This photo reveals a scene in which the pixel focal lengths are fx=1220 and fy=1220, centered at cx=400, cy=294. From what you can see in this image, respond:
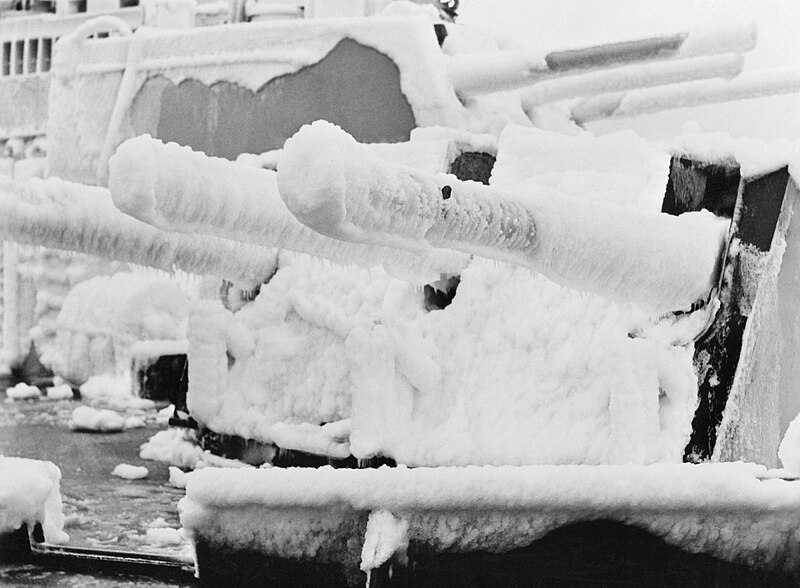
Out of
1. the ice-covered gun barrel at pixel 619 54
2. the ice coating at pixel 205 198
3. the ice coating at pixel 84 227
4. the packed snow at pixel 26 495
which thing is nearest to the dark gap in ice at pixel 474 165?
the ice-covered gun barrel at pixel 619 54

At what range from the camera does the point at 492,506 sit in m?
2.11

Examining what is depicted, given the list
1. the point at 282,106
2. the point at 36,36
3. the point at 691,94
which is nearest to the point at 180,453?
the point at 282,106

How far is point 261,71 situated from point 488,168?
9.13 feet

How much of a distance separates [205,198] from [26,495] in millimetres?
773

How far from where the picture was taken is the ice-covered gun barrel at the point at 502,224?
2289 mm

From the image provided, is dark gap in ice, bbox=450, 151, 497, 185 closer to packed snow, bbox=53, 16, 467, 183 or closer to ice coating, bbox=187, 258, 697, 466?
ice coating, bbox=187, 258, 697, 466

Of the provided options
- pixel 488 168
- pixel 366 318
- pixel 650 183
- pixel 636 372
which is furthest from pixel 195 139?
pixel 636 372

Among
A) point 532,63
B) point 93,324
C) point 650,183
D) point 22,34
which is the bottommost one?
point 93,324

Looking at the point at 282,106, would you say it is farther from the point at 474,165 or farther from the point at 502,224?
the point at 502,224

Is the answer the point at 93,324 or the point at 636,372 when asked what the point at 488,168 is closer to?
the point at 636,372

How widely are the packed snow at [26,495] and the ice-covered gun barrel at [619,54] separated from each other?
3076 mm

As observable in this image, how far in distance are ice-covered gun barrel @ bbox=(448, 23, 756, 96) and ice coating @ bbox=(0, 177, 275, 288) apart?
2003mm

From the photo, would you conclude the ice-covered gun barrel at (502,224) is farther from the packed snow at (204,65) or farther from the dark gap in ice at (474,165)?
the packed snow at (204,65)

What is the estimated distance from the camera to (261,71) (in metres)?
7.01
